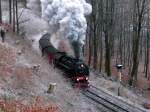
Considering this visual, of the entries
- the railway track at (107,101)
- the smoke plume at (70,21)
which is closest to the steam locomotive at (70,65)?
the smoke plume at (70,21)

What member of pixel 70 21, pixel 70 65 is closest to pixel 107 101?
pixel 70 65

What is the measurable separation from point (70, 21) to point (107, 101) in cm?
827

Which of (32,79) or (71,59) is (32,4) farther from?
(32,79)

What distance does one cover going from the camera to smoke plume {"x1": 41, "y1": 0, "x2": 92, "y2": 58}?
28541mm

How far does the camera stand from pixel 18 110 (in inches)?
517

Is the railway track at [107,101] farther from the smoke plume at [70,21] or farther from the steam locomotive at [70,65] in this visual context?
the smoke plume at [70,21]

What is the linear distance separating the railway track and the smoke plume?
3227 millimetres

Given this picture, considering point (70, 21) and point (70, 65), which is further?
point (70, 21)

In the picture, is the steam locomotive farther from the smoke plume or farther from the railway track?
the railway track

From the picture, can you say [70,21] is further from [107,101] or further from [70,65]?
[107,101]

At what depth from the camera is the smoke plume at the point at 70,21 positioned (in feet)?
93.6

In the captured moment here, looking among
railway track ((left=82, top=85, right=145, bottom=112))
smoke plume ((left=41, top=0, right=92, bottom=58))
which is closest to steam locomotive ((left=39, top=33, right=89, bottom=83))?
smoke plume ((left=41, top=0, right=92, bottom=58))

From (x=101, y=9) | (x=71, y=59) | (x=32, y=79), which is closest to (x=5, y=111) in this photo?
(x=32, y=79)

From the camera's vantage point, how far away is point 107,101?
23922 millimetres
